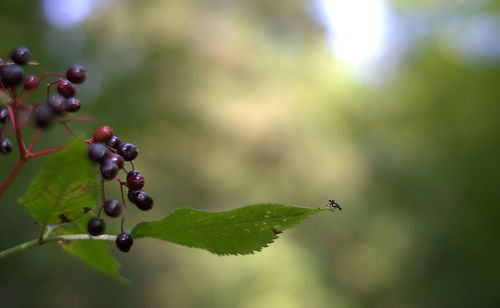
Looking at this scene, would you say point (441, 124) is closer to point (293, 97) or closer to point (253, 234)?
point (293, 97)

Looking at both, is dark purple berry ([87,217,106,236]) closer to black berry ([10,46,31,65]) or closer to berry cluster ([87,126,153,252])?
berry cluster ([87,126,153,252])

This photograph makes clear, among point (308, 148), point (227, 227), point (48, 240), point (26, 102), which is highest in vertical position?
point (308, 148)

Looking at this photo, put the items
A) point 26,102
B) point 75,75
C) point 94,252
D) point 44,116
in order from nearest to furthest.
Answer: point 44,116 < point 26,102 < point 75,75 < point 94,252

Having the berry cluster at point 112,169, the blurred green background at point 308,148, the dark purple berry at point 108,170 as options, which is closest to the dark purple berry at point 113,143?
the berry cluster at point 112,169

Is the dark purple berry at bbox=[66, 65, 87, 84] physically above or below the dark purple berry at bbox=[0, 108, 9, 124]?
above

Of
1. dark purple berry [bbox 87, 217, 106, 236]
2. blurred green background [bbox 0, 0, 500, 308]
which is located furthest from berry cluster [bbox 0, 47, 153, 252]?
blurred green background [bbox 0, 0, 500, 308]

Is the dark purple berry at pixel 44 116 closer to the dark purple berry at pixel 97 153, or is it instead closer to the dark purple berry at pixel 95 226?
the dark purple berry at pixel 97 153

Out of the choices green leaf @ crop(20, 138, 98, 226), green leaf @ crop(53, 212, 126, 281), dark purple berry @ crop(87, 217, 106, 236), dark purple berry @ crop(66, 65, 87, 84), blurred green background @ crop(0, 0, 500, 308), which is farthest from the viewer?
blurred green background @ crop(0, 0, 500, 308)

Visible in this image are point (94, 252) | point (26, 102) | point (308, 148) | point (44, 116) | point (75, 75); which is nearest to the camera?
point (44, 116)

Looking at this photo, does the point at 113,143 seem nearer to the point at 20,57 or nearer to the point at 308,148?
the point at 20,57

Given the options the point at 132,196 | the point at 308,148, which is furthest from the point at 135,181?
the point at 308,148
